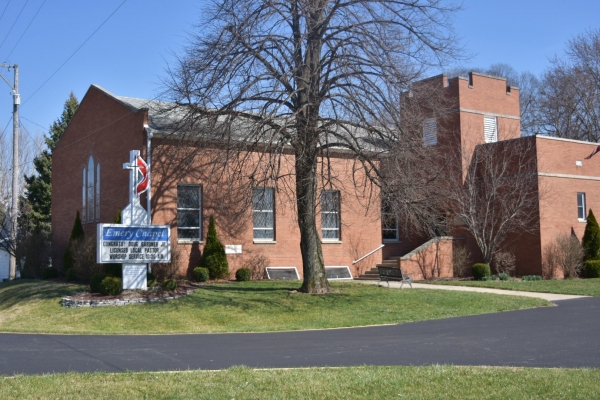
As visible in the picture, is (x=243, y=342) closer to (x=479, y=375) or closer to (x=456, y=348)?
(x=456, y=348)

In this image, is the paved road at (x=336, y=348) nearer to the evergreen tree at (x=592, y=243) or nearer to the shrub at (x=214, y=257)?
the shrub at (x=214, y=257)

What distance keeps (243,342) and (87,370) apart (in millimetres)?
4344

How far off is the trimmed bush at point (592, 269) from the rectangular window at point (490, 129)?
8.13m

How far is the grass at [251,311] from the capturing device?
60.2 ft

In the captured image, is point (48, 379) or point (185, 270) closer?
point (48, 379)

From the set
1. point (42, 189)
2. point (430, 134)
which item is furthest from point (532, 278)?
point (42, 189)

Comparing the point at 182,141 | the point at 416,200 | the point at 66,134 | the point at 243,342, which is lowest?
the point at 243,342

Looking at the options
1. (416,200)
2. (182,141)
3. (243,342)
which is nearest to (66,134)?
(182,141)

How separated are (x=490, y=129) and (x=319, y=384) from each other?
29.5 m

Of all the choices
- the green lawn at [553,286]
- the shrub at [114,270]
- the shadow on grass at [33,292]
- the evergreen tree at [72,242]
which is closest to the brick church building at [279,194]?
the evergreen tree at [72,242]

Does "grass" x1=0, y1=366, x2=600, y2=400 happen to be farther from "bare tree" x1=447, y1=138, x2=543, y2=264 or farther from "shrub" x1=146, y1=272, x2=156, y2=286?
"bare tree" x1=447, y1=138, x2=543, y2=264

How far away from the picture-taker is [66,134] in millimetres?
35688

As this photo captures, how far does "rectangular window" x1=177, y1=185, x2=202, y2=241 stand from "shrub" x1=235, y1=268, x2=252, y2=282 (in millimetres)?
2166

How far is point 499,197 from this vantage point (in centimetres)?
3253
